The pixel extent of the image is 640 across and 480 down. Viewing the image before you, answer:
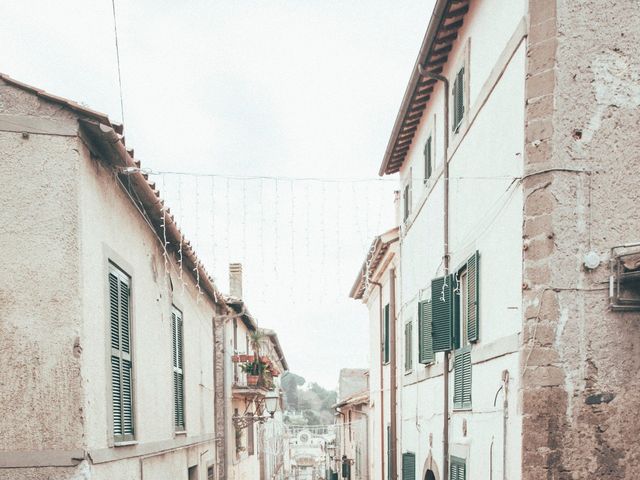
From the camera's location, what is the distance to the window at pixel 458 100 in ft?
33.3

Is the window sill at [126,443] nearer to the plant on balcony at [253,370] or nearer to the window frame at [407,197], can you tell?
the window frame at [407,197]

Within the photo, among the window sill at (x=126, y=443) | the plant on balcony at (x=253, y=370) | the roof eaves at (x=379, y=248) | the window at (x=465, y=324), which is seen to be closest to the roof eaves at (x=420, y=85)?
the roof eaves at (x=379, y=248)

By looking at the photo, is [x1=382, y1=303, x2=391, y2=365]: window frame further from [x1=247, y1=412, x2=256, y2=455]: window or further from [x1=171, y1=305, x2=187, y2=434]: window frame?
Answer: [x1=247, y1=412, x2=256, y2=455]: window

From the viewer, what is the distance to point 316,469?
6166cm

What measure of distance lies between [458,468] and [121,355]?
4.71m

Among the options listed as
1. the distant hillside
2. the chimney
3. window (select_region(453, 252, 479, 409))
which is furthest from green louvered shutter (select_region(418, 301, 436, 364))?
the distant hillside

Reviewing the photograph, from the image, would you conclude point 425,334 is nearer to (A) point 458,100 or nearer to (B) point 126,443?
(A) point 458,100

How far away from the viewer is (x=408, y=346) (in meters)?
15.2

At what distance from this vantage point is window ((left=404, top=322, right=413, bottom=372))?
14878 mm

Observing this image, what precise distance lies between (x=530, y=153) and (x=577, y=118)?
56 centimetres

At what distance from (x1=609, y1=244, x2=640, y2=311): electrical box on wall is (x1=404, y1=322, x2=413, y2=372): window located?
795cm

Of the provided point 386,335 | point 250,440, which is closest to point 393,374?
point 386,335

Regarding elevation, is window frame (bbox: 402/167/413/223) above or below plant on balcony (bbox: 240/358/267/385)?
above

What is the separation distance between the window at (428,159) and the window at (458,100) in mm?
1854
